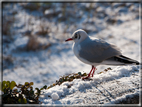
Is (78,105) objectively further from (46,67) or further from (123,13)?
(123,13)

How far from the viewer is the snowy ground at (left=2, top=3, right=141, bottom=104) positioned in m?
5.43

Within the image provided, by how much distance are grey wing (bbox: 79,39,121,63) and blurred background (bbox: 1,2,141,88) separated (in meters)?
2.35

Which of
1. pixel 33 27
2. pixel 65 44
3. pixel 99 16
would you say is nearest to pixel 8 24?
pixel 33 27

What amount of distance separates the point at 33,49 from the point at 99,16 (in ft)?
11.9

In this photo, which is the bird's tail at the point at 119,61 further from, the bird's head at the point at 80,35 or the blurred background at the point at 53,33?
the blurred background at the point at 53,33

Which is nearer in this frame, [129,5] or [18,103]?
[18,103]

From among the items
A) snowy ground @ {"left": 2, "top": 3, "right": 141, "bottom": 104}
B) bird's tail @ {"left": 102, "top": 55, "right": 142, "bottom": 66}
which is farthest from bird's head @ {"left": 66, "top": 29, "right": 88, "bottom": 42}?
snowy ground @ {"left": 2, "top": 3, "right": 141, "bottom": 104}

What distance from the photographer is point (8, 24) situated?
7.34m

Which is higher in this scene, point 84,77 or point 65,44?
point 65,44

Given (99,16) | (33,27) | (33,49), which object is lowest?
(33,49)

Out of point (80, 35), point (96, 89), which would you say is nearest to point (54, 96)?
point (96, 89)

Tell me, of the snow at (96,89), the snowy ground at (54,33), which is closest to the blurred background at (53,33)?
the snowy ground at (54,33)

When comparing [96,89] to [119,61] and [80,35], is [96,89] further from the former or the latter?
[80,35]

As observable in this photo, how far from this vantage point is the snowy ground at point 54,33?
5434 millimetres
